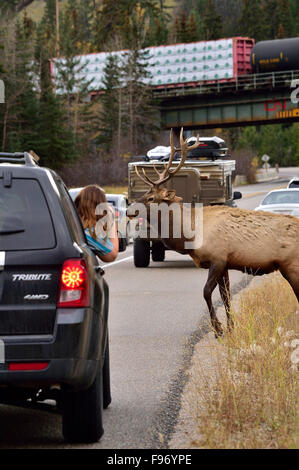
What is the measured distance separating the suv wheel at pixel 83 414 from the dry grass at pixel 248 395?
59 centimetres

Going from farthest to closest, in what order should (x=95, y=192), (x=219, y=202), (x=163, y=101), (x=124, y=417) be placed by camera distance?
1. (x=163, y=101)
2. (x=219, y=202)
3. (x=95, y=192)
4. (x=124, y=417)

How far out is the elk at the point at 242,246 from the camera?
11195 mm

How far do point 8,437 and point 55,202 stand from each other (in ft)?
5.55

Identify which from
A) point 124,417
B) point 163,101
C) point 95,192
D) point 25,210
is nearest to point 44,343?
point 25,210

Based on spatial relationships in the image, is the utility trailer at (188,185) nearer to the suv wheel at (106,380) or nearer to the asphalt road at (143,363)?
the asphalt road at (143,363)

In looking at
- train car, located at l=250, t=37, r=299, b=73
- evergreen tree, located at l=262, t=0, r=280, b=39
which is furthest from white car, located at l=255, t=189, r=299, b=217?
evergreen tree, located at l=262, t=0, r=280, b=39

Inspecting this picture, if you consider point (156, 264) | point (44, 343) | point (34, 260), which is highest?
point (34, 260)

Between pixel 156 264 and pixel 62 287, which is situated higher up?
pixel 62 287

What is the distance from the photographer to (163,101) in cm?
8738

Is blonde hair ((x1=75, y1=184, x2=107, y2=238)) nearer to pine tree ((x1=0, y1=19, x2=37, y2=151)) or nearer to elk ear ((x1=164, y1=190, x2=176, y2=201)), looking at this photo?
elk ear ((x1=164, y1=190, x2=176, y2=201))

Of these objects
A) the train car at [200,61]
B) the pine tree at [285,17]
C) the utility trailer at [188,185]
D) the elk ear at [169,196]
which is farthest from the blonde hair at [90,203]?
the pine tree at [285,17]

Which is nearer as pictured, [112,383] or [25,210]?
[25,210]

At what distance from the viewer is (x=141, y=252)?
70.0 ft

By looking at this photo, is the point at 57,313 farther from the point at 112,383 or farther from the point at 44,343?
the point at 112,383
